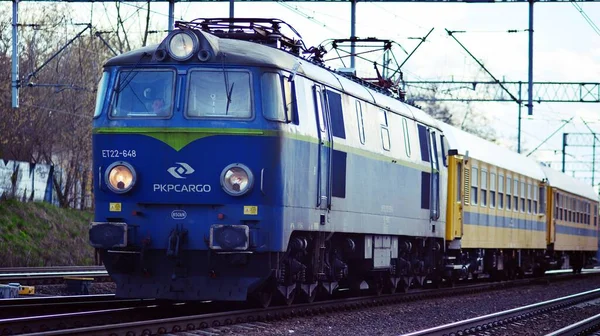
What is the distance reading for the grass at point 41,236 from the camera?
32.7 m

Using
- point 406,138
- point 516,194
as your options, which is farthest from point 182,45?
point 516,194

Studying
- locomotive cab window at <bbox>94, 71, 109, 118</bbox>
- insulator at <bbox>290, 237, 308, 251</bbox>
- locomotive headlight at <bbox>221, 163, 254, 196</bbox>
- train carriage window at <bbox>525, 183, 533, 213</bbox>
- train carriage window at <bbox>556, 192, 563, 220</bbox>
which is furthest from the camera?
train carriage window at <bbox>556, 192, 563, 220</bbox>

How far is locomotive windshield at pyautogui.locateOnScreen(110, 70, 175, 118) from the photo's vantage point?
1462 cm

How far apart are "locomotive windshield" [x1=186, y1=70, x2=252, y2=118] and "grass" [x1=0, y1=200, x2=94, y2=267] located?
60.8ft

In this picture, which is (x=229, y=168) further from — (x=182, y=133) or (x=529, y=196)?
(x=529, y=196)

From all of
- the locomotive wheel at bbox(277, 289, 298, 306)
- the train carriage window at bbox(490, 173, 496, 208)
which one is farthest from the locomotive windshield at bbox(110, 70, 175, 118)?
the train carriage window at bbox(490, 173, 496, 208)

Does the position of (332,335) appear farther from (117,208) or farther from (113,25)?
(113,25)

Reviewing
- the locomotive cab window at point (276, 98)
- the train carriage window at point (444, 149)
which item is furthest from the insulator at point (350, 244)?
the train carriage window at point (444, 149)

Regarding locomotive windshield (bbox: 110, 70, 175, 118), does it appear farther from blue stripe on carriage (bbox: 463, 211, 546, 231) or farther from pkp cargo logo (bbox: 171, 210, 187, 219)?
blue stripe on carriage (bbox: 463, 211, 546, 231)

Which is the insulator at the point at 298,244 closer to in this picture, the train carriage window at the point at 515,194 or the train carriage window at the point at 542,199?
the train carriage window at the point at 515,194

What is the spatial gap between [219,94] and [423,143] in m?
8.43

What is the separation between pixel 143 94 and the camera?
14.7 metres

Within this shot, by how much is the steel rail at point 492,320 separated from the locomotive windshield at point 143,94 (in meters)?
4.46

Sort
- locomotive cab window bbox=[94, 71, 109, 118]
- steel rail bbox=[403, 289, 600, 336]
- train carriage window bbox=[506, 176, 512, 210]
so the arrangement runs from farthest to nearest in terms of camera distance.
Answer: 1. train carriage window bbox=[506, 176, 512, 210]
2. locomotive cab window bbox=[94, 71, 109, 118]
3. steel rail bbox=[403, 289, 600, 336]
